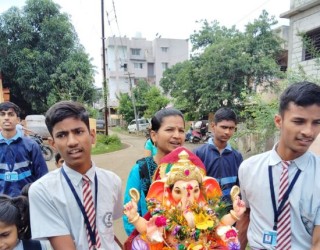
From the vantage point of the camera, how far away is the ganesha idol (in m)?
1.78

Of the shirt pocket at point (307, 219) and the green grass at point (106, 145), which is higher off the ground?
the shirt pocket at point (307, 219)

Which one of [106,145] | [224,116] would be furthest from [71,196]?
[106,145]

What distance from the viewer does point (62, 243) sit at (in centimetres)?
166

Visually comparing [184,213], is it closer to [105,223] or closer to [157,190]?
[157,190]

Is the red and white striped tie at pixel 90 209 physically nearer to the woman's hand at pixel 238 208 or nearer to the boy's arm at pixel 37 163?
the woman's hand at pixel 238 208

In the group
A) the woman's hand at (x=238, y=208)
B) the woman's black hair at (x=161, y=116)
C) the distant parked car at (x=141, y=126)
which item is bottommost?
the distant parked car at (x=141, y=126)

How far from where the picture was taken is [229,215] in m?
1.87

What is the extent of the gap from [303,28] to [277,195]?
925cm

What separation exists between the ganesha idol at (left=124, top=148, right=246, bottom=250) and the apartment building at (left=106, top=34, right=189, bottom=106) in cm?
4050

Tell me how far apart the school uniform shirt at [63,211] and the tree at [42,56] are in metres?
13.9

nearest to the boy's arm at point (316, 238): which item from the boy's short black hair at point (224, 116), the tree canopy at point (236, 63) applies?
the boy's short black hair at point (224, 116)

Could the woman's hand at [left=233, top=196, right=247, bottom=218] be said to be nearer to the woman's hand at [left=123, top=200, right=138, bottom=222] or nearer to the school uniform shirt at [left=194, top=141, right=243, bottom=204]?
the woman's hand at [left=123, top=200, right=138, bottom=222]

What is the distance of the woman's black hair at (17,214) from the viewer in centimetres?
188

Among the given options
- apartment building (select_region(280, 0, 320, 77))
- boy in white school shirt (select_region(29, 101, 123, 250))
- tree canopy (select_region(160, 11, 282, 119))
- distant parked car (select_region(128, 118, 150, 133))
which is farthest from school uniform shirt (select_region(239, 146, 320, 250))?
distant parked car (select_region(128, 118, 150, 133))
